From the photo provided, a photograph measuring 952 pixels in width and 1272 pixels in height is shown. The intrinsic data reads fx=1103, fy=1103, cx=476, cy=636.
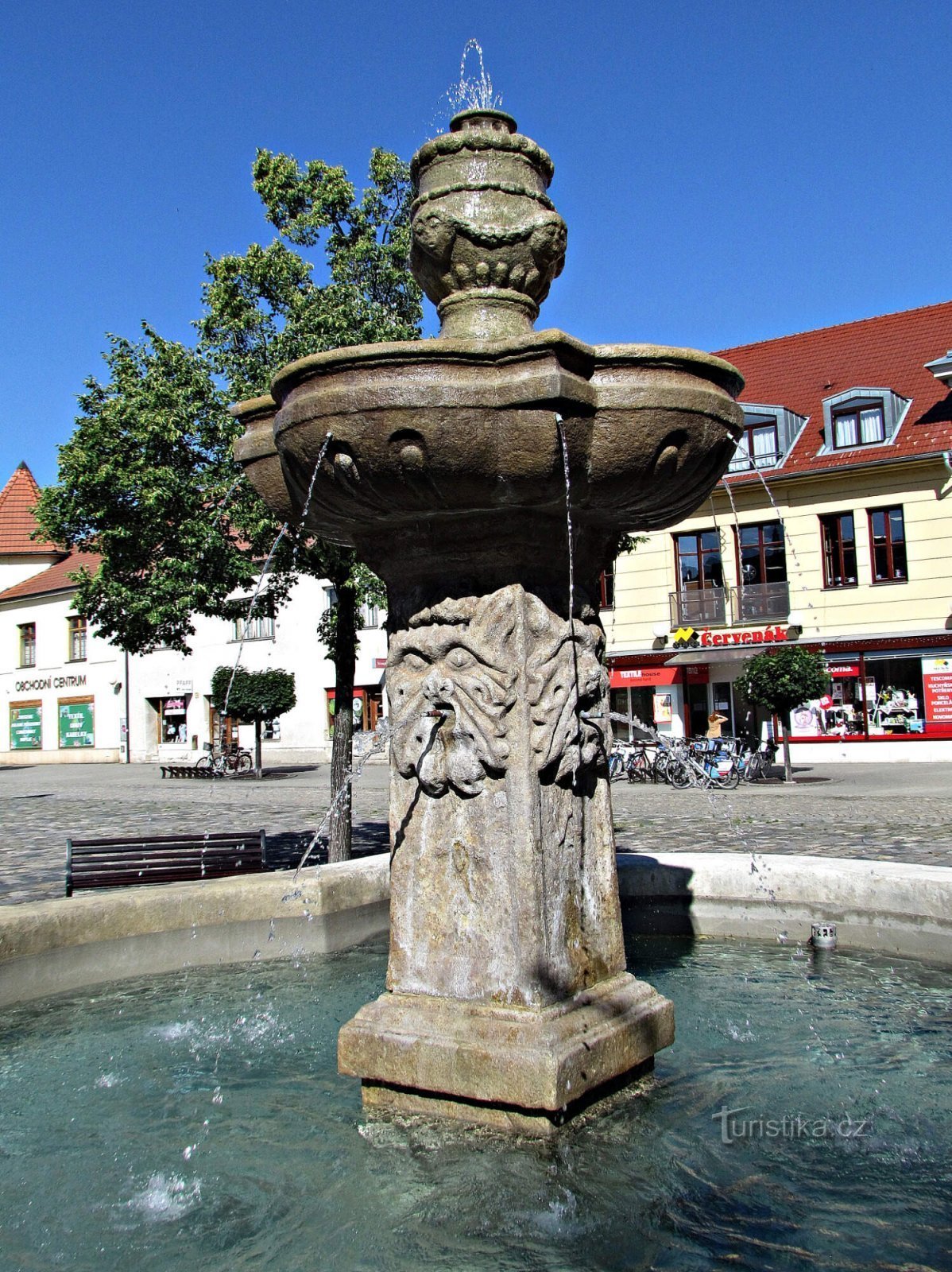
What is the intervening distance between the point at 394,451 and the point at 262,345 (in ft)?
21.3

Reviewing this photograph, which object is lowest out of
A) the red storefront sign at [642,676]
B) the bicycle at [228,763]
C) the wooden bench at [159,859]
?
the wooden bench at [159,859]

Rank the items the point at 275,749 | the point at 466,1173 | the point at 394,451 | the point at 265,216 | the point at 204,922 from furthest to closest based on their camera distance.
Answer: the point at 275,749 < the point at 265,216 < the point at 204,922 < the point at 394,451 < the point at 466,1173

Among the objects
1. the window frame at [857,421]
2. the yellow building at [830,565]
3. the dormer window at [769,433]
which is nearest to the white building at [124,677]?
the yellow building at [830,565]

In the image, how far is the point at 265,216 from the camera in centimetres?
1008

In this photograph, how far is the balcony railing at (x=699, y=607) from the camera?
2920 centimetres

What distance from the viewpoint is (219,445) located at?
30.3ft

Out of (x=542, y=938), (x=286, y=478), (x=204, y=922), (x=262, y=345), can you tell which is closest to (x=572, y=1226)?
(x=542, y=938)

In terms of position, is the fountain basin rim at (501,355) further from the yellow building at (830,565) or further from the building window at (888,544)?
the building window at (888,544)

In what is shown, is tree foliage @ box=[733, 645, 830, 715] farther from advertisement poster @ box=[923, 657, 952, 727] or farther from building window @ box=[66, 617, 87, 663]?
building window @ box=[66, 617, 87, 663]

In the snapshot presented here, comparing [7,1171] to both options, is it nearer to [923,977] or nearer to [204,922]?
[204,922]

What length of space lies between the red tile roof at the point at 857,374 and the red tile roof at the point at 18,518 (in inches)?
1166

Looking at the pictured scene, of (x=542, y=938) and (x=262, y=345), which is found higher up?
(x=262, y=345)

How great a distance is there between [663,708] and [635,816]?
16095 mm

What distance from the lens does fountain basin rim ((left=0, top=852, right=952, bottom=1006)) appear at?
4.91 m
